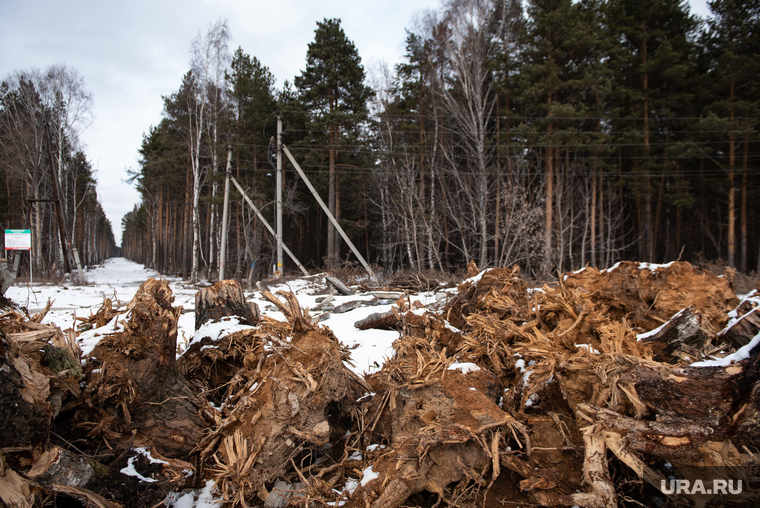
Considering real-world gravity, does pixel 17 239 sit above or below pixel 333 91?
below

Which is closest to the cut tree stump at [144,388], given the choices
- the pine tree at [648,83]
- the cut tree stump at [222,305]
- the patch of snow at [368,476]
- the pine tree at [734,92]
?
the cut tree stump at [222,305]

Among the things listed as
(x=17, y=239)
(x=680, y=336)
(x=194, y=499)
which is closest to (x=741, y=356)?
(x=680, y=336)

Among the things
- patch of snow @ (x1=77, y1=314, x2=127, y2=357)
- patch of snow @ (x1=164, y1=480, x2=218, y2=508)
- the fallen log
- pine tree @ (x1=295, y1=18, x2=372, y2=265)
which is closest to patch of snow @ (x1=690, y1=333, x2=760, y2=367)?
patch of snow @ (x1=164, y1=480, x2=218, y2=508)

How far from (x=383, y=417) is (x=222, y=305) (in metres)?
2.04

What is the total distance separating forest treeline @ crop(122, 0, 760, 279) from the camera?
50.2 ft

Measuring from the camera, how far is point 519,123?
1683 centimetres

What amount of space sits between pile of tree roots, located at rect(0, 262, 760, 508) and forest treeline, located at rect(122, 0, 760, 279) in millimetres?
11668

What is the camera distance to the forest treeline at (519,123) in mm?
15297

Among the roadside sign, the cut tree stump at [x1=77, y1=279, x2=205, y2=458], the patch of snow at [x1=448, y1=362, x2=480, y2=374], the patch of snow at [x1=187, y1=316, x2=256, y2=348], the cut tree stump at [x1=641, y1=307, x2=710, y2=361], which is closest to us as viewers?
the cut tree stump at [x1=77, y1=279, x2=205, y2=458]

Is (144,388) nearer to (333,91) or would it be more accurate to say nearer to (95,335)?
(95,335)

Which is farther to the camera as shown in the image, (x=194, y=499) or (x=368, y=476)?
(x=194, y=499)

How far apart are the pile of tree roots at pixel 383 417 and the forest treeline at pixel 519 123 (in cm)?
1167

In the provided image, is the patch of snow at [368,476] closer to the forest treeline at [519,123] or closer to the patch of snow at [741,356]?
the patch of snow at [741,356]

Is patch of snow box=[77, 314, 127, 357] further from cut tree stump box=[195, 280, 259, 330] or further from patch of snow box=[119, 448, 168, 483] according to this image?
cut tree stump box=[195, 280, 259, 330]
